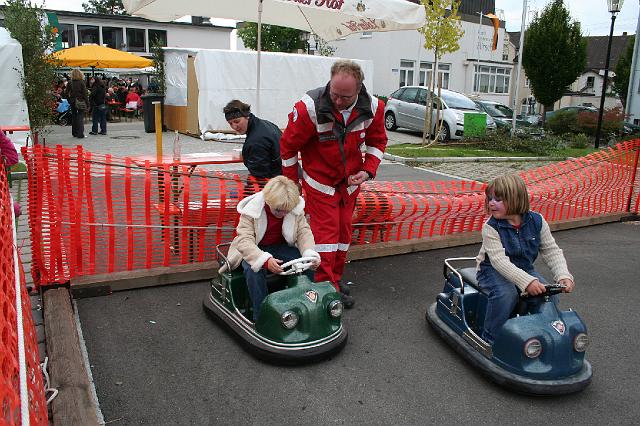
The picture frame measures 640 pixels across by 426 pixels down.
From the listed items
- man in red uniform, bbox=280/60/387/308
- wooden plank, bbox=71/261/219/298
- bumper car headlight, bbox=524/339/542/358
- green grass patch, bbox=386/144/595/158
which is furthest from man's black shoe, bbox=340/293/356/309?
green grass patch, bbox=386/144/595/158

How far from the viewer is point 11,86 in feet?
40.4

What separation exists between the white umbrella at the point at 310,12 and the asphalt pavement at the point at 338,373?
377cm

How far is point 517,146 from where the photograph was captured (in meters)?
17.4

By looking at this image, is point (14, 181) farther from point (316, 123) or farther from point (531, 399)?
point (531, 399)

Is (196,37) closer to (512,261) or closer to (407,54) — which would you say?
(407,54)

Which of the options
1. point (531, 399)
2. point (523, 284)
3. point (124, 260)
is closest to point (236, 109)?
point (124, 260)

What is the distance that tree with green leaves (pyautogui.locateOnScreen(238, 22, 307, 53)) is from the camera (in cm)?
3384

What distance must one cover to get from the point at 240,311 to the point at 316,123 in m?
1.60

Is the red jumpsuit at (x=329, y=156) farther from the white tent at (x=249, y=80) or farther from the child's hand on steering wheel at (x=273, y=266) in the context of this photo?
the white tent at (x=249, y=80)

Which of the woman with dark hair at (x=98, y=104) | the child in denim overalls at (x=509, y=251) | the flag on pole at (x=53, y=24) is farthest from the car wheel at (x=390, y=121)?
the child in denim overalls at (x=509, y=251)

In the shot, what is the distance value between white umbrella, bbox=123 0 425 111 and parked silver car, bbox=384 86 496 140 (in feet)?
32.7

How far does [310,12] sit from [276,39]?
1052 inches

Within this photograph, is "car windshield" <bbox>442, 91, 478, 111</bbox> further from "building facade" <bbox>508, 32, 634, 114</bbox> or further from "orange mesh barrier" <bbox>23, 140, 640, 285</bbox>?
"building facade" <bbox>508, 32, 634, 114</bbox>

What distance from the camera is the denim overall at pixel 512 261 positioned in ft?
12.3
